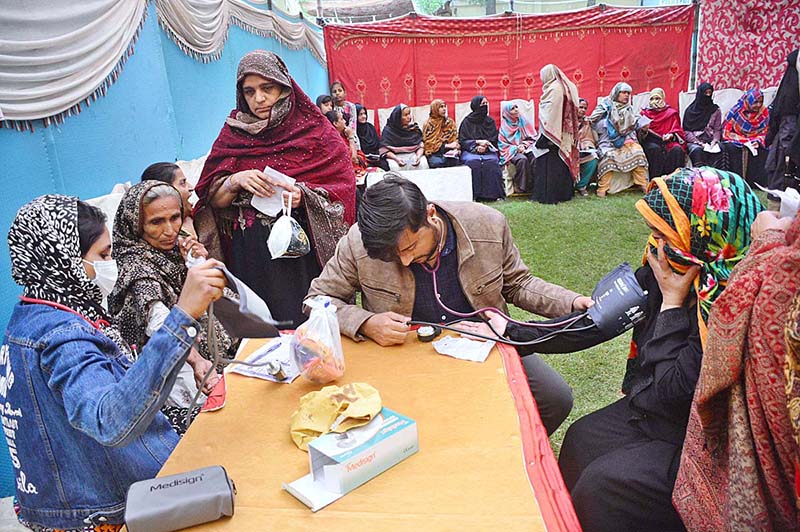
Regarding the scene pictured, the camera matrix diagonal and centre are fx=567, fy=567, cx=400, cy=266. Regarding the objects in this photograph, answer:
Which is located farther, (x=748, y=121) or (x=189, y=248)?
(x=748, y=121)

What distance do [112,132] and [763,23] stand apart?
10.1 metres

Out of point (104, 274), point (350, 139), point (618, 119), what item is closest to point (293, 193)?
point (104, 274)

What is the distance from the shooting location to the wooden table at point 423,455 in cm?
107

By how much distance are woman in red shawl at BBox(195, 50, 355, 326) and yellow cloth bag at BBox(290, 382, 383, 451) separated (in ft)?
4.27

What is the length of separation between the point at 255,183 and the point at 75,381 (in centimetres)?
136

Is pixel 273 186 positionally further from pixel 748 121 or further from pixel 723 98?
pixel 723 98

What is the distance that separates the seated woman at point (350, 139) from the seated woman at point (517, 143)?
1.98 m

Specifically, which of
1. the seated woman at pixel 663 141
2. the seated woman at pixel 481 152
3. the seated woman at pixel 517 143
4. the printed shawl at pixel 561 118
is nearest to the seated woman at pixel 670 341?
the printed shawl at pixel 561 118

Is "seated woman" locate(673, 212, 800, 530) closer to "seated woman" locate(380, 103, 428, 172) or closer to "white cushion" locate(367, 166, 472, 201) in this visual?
"white cushion" locate(367, 166, 472, 201)

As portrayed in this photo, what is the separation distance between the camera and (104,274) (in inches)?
61.9

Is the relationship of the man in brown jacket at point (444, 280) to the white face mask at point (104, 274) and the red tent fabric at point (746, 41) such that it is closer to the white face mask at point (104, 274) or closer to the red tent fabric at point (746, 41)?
the white face mask at point (104, 274)

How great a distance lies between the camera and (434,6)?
1227 cm

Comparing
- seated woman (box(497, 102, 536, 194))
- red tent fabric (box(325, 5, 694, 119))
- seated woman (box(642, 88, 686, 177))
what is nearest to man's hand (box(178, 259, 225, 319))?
seated woman (box(497, 102, 536, 194))

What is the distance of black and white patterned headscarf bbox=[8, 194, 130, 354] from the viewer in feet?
4.54
